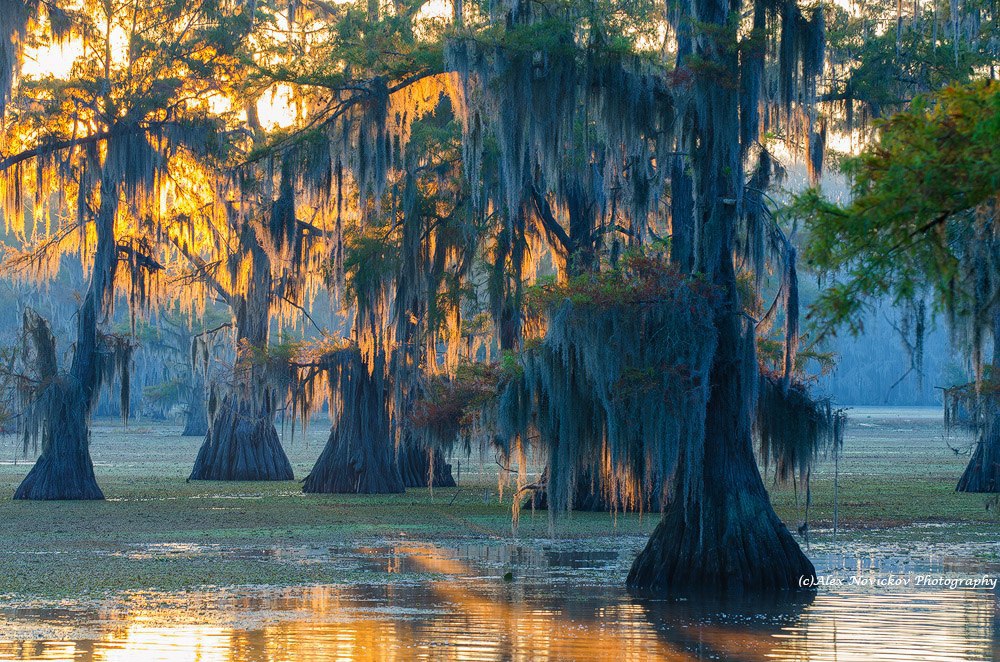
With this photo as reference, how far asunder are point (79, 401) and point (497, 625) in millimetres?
18357

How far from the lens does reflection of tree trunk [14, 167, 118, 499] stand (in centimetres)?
2738

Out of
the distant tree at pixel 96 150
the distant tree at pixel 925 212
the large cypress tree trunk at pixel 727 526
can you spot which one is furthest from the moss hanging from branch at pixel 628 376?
the distant tree at pixel 96 150

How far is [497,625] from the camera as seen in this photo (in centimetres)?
1171

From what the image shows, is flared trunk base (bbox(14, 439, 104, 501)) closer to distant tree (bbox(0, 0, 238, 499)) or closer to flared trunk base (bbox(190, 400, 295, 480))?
distant tree (bbox(0, 0, 238, 499))

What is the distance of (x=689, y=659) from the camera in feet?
34.0

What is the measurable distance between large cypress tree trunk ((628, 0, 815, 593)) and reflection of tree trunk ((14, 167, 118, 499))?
16028 mm

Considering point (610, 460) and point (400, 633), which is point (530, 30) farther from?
point (400, 633)

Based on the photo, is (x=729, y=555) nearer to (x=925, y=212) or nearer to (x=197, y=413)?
(x=925, y=212)

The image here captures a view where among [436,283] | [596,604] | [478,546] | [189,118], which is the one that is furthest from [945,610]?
[189,118]

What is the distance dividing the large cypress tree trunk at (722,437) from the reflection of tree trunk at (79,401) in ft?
52.6

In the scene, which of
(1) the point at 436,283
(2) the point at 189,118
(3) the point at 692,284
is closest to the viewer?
(3) the point at 692,284

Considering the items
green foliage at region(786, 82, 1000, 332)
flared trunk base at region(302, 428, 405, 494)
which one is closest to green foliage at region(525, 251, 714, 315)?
green foliage at region(786, 82, 1000, 332)

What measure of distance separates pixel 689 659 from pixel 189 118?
2006 cm

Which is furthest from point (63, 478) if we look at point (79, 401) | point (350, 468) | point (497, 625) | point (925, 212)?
point (925, 212)
